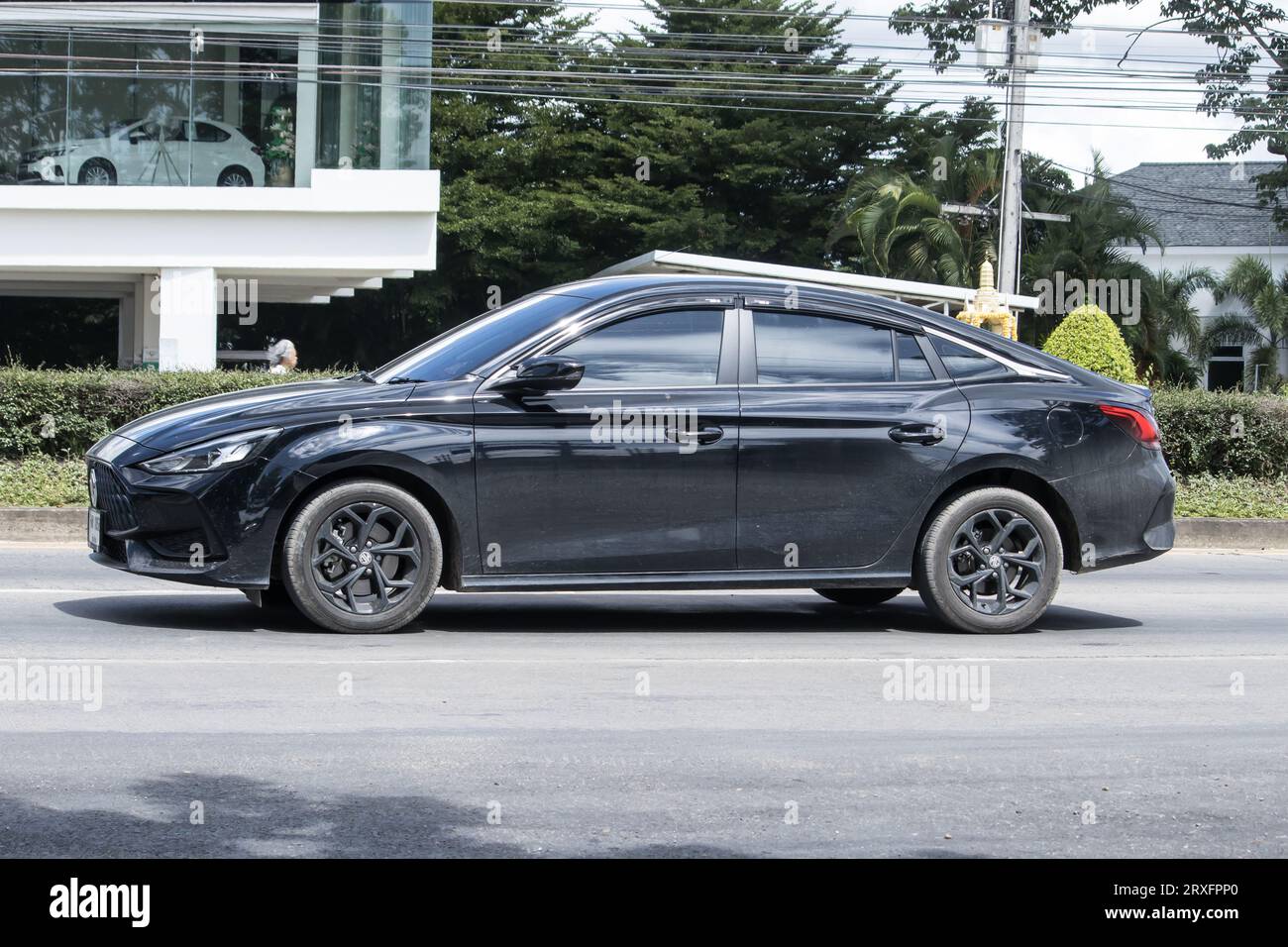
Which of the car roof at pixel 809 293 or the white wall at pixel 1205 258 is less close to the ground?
the white wall at pixel 1205 258

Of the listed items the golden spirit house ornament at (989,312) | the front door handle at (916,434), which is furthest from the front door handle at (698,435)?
the golden spirit house ornament at (989,312)

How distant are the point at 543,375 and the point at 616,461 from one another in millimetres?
550

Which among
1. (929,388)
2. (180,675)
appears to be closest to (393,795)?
(180,675)

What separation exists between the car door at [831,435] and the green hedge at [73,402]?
8.35m

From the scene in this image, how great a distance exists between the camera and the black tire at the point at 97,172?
23984mm

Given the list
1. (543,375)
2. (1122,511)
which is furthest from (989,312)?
(543,375)

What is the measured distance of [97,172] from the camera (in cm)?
2402

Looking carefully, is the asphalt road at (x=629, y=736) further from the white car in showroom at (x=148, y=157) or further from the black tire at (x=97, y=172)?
the black tire at (x=97, y=172)

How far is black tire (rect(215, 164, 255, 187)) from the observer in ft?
79.4

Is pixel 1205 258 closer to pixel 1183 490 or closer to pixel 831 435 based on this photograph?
pixel 1183 490

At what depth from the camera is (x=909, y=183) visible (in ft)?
137

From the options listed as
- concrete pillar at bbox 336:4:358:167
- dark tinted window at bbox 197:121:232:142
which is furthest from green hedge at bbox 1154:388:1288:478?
dark tinted window at bbox 197:121:232:142
